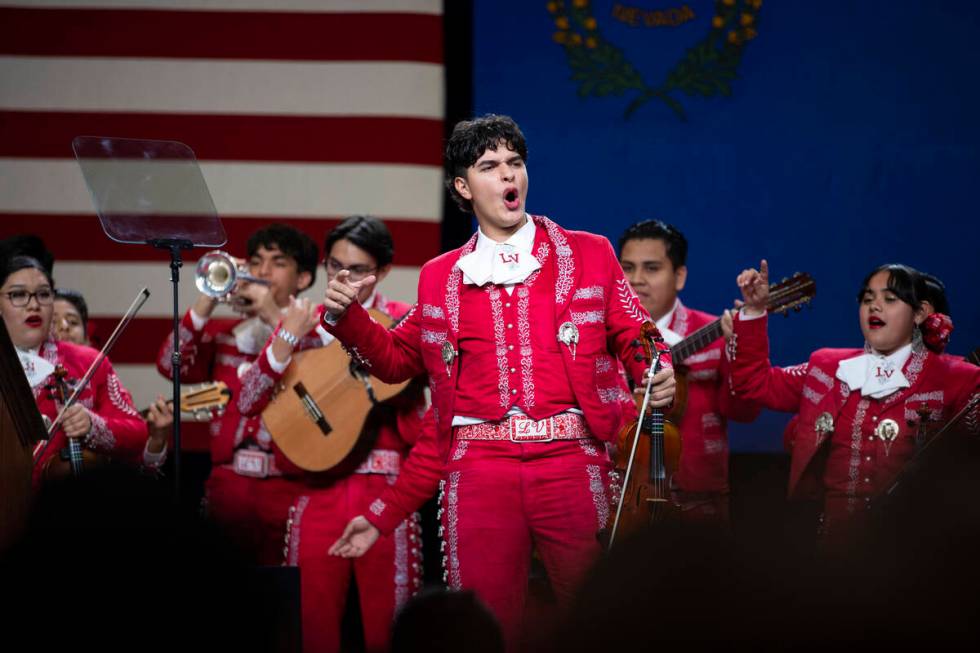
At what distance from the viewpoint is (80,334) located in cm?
481

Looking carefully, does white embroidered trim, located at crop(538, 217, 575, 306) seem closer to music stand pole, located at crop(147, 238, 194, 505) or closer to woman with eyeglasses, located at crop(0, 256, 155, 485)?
music stand pole, located at crop(147, 238, 194, 505)

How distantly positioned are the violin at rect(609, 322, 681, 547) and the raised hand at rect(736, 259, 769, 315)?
65 centimetres

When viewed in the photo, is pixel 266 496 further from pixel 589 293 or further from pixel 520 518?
pixel 589 293

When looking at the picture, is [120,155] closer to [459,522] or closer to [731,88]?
[459,522]

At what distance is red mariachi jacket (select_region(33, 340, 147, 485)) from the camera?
405cm

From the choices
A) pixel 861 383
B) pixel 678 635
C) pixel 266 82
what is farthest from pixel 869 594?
pixel 266 82

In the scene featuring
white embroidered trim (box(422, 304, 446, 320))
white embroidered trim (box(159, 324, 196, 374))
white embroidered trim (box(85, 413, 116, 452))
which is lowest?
white embroidered trim (box(85, 413, 116, 452))

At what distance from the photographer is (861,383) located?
4.01 metres

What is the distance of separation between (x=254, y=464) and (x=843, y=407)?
224 cm

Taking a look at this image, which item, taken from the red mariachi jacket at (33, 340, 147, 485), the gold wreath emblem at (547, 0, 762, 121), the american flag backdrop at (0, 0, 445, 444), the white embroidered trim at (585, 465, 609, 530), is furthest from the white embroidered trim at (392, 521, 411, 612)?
the gold wreath emblem at (547, 0, 762, 121)

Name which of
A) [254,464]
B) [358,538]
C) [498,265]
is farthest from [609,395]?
[254,464]

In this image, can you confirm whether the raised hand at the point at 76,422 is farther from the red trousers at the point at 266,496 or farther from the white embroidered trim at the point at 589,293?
the white embroidered trim at the point at 589,293

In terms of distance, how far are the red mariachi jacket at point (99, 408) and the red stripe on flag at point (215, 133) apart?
150 centimetres

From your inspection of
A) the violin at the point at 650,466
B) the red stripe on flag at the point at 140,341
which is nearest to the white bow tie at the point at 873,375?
the violin at the point at 650,466
